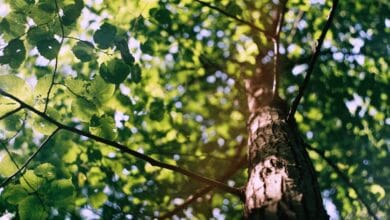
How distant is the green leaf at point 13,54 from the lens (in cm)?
Result: 181

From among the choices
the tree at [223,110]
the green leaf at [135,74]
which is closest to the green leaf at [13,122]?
the tree at [223,110]

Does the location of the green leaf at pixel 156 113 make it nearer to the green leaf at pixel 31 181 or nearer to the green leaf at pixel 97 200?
the green leaf at pixel 97 200

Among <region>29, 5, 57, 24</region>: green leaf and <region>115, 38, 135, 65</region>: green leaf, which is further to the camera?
<region>115, 38, 135, 65</region>: green leaf

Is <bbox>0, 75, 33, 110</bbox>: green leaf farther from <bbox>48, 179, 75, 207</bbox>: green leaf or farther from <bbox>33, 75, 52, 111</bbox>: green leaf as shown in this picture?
<bbox>48, 179, 75, 207</bbox>: green leaf

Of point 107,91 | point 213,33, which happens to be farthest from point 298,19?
point 107,91

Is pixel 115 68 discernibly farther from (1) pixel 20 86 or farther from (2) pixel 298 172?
(2) pixel 298 172

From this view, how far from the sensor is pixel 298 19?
4117mm

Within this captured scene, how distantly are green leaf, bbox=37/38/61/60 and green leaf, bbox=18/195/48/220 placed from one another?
68cm

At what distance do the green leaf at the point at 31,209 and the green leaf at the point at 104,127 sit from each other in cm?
44

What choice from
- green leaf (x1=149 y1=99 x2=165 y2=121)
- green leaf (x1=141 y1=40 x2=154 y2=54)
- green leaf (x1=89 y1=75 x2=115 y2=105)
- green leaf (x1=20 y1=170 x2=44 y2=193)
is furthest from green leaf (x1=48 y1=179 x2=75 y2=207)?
green leaf (x1=149 y1=99 x2=165 y2=121)

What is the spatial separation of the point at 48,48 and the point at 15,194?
72cm

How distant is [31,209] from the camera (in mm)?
1758

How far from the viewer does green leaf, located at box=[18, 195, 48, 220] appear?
1750mm

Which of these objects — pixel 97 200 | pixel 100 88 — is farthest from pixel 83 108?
pixel 97 200
